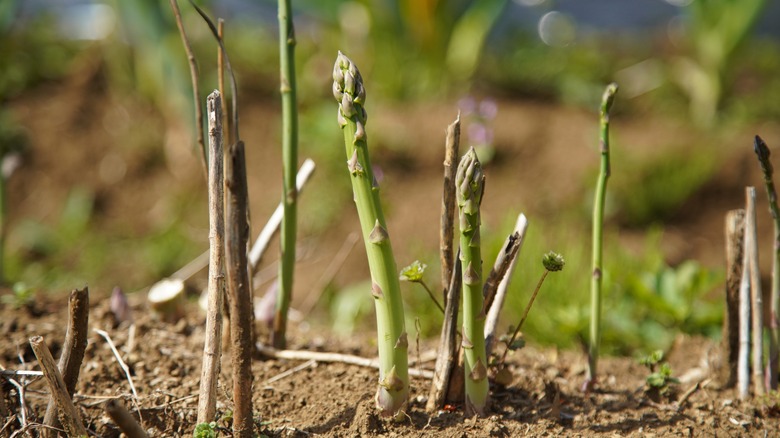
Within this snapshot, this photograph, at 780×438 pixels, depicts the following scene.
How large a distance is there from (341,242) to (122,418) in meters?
2.15

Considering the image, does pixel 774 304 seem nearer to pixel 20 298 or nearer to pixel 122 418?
pixel 122 418

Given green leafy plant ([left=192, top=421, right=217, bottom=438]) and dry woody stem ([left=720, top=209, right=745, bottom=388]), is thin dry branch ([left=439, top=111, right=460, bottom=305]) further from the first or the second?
dry woody stem ([left=720, top=209, right=745, bottom=388])

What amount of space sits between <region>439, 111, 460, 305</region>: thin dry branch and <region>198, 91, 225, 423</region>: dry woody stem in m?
0.34

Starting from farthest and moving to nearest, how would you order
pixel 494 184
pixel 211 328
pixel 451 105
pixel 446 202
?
pixel 451 105 → pixel 494 184 → pixel 446 202 → pixel 211 328

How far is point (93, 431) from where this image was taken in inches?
46.9

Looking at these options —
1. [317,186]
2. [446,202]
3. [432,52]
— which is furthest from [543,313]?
[432,52]

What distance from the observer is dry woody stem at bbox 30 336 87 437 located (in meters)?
0.99

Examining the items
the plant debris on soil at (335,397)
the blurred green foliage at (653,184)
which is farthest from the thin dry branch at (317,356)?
the blurred green foliage at (653,184)

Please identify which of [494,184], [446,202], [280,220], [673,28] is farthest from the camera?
[673,28]

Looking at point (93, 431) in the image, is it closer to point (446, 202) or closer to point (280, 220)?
point (280, 220)

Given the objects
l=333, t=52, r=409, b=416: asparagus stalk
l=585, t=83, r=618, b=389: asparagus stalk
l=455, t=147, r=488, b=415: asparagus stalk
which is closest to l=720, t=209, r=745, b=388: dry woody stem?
l=585, t=83, r=618, b=389: asparagus stalk

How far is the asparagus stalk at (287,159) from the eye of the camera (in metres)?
1.26

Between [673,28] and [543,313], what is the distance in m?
3.95

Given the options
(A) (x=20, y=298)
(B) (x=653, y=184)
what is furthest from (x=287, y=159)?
(B) (x=653, y=184)
